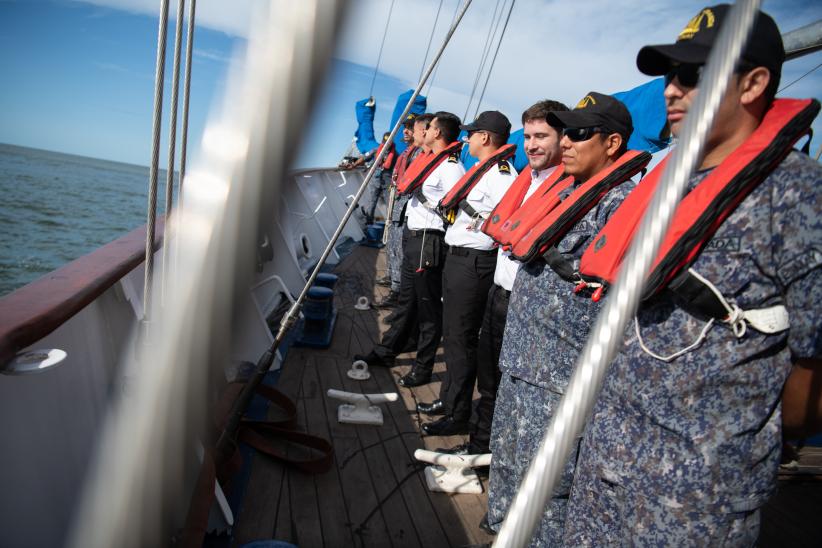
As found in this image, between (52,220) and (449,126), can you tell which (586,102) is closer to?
(449,126)

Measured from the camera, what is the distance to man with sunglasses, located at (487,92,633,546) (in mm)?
1537

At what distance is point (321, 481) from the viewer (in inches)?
85.2

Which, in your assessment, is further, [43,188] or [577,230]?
[43,188]

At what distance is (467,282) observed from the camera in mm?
2572

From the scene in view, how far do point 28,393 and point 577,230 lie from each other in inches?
61.2

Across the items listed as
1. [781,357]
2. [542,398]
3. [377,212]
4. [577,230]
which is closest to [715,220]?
[781,357]

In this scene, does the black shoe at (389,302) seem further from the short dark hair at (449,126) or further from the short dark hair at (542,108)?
the short dark hair at (542,108)

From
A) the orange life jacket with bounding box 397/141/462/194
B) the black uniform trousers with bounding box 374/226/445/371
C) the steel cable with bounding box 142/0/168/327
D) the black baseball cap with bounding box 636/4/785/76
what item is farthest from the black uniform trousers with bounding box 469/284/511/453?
the steel cable with bounding box 142/0/168/327

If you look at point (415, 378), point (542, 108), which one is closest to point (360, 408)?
point (415, 378)

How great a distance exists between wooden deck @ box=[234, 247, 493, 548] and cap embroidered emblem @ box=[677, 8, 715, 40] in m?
1.74

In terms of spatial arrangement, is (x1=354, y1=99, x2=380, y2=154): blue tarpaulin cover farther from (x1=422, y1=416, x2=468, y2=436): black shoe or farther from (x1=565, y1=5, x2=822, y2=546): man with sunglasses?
(x1=565, y1=5, x2=822, y2=546): man with sunglasses

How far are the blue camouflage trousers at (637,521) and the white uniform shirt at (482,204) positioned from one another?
1.48 meters

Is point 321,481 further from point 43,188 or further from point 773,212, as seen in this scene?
point 43,188

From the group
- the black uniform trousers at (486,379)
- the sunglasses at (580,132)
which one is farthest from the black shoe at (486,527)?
the sunglasses at (580,132)
